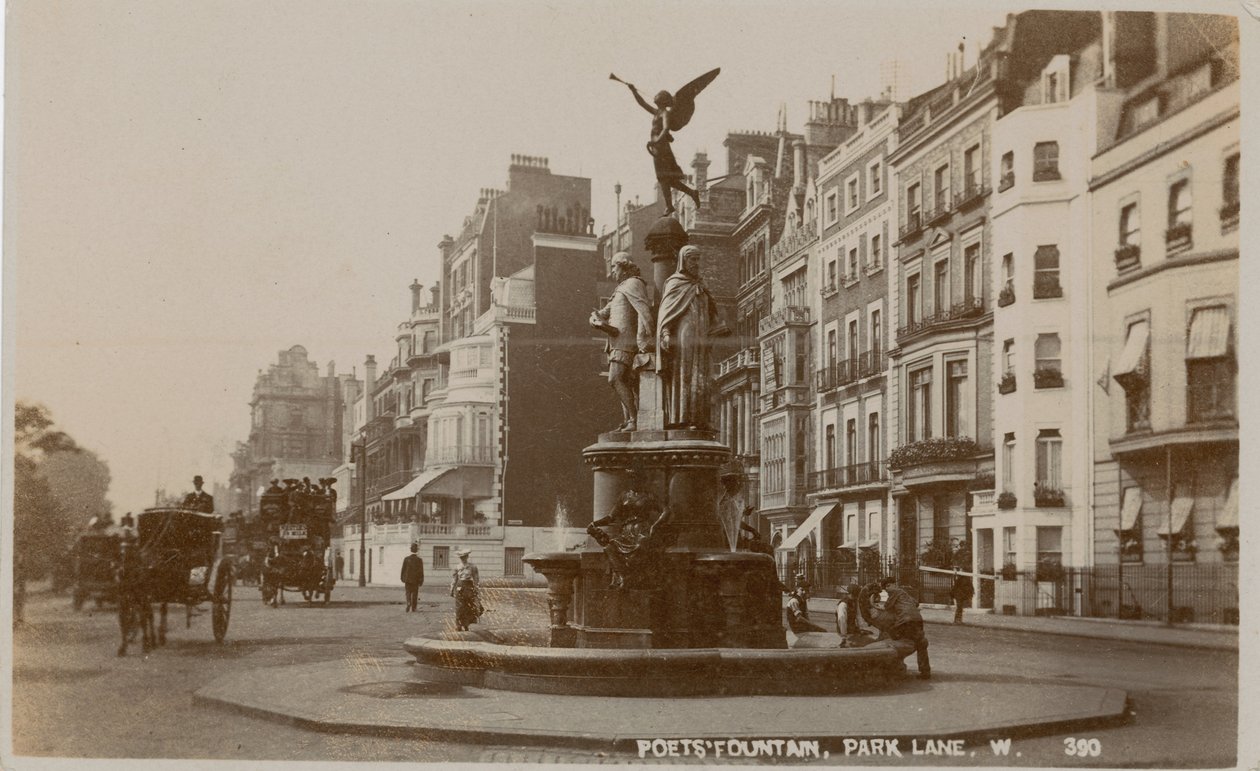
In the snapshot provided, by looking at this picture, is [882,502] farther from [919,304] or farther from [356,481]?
[356,481]

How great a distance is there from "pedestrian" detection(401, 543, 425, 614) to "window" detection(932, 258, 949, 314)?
6722mm

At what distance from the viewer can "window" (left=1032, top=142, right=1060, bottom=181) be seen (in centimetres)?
1123

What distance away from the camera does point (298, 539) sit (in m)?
12.8

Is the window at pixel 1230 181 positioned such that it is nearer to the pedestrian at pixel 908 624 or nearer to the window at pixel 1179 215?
the window at pixel 1179 215

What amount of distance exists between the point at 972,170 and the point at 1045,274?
1.53 meters

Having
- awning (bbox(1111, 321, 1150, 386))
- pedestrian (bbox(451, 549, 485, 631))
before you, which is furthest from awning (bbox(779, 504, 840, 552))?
awning (bbox(1111, 321, 1150, 386))

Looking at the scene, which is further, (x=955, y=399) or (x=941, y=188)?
(x=941, y=188)

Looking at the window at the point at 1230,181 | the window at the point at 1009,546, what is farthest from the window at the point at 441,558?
the window at the point at 1230,181

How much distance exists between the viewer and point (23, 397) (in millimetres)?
10477

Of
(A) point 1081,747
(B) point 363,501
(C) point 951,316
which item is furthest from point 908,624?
(B) point 363,501

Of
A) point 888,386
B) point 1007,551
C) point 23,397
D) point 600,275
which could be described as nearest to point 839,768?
point 1007,551

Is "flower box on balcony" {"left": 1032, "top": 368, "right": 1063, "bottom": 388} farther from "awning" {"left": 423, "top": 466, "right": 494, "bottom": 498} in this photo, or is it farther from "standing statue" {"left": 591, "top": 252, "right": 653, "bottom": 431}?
"awning" {"left": 423, "top": 466, "right": 494, "bottom": 498}

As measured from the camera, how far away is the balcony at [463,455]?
469 inches

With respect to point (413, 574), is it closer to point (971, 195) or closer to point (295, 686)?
point (295, 686)
